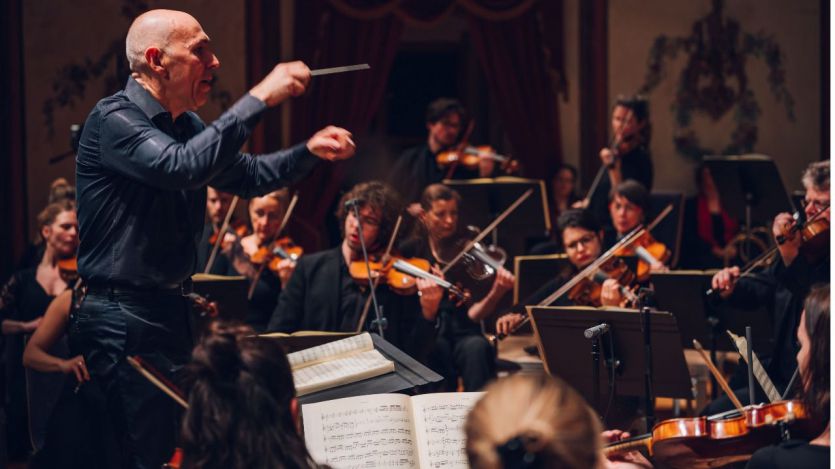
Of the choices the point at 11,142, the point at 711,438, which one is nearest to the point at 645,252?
the point at 711,438

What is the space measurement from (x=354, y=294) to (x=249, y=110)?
2.16m

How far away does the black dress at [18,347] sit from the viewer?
4.51 m

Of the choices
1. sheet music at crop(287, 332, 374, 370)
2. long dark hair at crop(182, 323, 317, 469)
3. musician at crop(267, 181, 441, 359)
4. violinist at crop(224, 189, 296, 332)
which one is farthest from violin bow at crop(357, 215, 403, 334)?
long dark hair at crop(182, 323, 317, 469)

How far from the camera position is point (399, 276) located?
14.6 ft

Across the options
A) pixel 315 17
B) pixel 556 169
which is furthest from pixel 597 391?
pixel 315 17

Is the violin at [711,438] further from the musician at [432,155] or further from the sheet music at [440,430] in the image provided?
the musician at [432,155]

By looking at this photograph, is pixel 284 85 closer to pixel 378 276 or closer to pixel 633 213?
pixel 378 276

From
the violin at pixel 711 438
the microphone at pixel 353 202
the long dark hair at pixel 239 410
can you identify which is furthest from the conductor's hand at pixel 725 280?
the long dark hair at pixel 239 410

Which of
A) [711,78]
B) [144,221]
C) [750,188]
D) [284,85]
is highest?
[711,78]

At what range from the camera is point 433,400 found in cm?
233

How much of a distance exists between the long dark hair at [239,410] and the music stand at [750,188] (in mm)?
4464

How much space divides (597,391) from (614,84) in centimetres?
436

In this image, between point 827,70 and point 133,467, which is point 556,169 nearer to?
point 827,70

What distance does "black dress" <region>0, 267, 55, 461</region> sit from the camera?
451 centimetres
